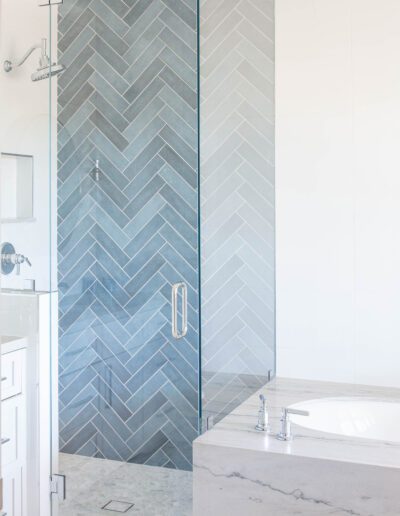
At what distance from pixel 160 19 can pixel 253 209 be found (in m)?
1.12

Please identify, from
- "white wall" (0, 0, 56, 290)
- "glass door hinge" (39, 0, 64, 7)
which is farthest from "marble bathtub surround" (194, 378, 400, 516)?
"glass door hinge" (39, 0, 64, 7)

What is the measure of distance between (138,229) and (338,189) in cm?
135

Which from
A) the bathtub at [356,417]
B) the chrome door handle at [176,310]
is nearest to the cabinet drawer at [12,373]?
the chrome door handle at [176,310]

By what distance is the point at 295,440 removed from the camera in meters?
2.50

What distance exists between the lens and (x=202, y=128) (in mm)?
2549

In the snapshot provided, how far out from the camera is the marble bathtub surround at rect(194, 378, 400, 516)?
2232mm

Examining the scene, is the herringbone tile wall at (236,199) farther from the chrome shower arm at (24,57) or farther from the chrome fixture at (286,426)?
the chrome shower arm at (24,57)

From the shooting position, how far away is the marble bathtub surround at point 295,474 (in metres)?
2.23

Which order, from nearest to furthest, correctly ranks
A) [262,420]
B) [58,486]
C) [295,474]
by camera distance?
1. [58,486]
2. [295,474]
3. [262,420]

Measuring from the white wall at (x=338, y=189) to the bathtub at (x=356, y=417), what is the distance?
275 mm

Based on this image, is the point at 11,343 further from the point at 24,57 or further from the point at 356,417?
the point at 356,417

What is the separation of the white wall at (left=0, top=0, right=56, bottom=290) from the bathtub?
1.54 metres

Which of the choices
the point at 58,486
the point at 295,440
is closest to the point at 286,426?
the point at 295,440

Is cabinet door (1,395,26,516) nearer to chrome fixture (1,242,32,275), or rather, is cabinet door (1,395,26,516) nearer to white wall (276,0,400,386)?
chrome fixture (1,242,32,275)
